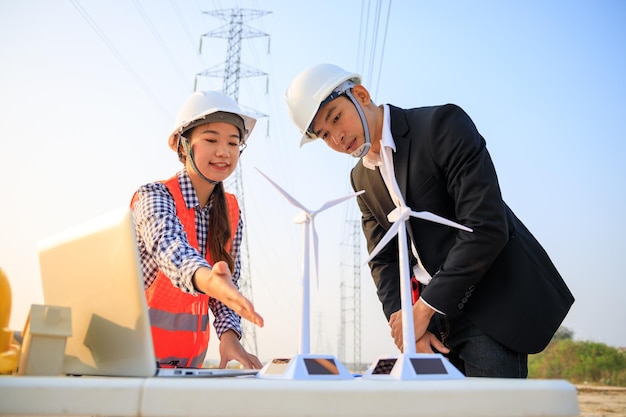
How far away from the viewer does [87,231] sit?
1.93 metres

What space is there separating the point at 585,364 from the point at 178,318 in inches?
1331

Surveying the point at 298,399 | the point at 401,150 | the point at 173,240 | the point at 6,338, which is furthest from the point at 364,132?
the point at 298,399

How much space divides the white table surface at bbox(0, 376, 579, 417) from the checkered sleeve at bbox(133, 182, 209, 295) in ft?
3.13

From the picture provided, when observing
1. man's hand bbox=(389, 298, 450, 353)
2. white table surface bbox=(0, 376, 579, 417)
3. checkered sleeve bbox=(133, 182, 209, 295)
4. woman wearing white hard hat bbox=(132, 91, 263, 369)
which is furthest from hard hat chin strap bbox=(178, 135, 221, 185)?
white table surface bbox=(0, 376, 579, 417)

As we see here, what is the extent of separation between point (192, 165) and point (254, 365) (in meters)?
1.18

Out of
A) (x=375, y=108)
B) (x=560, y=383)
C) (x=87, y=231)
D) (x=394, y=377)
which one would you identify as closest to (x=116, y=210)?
(x=87, y=231)

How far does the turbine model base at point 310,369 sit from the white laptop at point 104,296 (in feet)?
0.73

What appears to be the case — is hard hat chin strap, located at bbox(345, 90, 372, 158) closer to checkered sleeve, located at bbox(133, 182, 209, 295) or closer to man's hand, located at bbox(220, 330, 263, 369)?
checkered sleeve, located at bbox(133, 182, 209, 295)

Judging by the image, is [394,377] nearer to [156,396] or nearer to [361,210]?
[156,396]

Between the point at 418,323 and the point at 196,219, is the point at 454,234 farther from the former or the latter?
the point at 196,219

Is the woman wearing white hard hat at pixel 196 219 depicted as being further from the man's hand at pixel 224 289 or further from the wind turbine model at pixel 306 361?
the wind turbine model at pixel 306 361

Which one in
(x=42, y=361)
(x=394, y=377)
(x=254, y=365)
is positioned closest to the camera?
(x=394, y=377)

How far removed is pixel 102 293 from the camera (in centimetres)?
185

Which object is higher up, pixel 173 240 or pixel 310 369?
pixel 173 240
